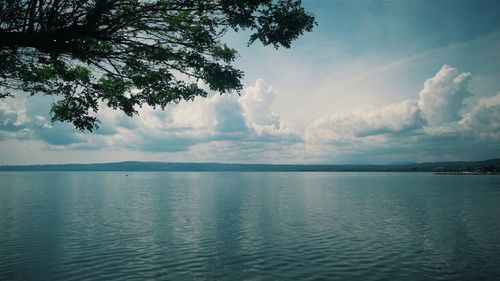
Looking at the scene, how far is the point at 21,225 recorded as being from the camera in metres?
50.5

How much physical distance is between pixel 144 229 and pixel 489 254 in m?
39.9

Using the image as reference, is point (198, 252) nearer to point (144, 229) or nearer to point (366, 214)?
point (144, 229)

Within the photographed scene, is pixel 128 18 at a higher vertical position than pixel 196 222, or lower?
higher

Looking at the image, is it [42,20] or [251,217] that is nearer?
[42,20]

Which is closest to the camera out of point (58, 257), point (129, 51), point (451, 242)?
point (129, 51)

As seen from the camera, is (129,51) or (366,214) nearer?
(129,51)

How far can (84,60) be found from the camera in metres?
15.4

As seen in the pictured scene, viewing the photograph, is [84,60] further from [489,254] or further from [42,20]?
[489,254]

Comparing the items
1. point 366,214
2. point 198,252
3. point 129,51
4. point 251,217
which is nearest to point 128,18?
point 129,51

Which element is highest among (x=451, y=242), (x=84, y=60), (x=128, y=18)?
(x=128, y=18)

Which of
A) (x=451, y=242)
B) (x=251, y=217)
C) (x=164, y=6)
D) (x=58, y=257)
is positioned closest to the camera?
(x=164, y=6)

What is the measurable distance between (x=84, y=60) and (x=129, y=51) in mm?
2066

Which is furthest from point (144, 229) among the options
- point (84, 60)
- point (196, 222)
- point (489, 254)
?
point (489, 254)

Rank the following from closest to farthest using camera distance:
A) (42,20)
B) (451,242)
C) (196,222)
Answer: (42,20) → (451,242) → (196,222)
